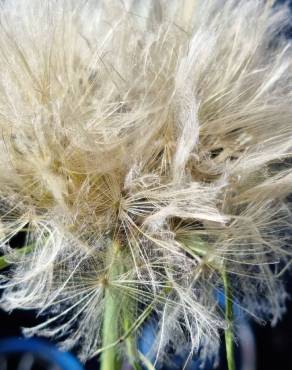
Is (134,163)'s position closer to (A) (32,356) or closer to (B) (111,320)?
Answer: (B) (111,320)

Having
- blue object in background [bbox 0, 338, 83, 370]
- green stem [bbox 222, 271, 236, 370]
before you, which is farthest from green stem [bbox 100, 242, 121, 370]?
blue object in background [bbox 0, 338, 83, 370]

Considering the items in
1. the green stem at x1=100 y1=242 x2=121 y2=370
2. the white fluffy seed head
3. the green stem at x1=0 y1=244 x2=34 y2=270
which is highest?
the white fluffy seed head

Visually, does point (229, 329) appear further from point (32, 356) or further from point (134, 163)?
point (32, 356)

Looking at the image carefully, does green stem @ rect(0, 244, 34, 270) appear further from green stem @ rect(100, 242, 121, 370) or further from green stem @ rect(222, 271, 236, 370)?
green stem @ rect(222, 271, 236, 370)

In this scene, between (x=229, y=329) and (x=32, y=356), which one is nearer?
(x=229, y=329)

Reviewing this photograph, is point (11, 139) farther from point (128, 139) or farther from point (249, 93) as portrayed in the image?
point (249, 93)

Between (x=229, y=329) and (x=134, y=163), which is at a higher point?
(x=134, y=163)

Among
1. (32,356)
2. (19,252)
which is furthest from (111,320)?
(32,356)

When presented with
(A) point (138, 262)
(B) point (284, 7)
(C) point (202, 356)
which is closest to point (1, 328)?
(C) point (202, 356)
